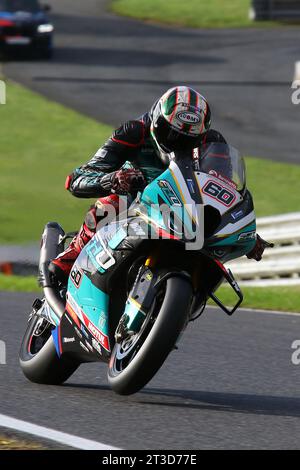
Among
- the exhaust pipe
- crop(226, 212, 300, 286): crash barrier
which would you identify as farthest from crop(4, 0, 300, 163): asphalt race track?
the exhaust pipe

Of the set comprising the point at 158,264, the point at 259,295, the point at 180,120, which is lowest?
the point at 259,295

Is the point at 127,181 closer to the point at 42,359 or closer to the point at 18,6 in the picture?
the point at 42,359

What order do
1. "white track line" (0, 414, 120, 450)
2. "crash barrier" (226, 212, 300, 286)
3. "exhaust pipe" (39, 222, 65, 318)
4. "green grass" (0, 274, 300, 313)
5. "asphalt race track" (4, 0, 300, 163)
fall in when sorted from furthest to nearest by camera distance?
"asphalt race track" (4, 0, 300, 163) < "crash barrier" (226, 212, 300, 286) < "green grass" (0, 274, 300, 313) < "exhaust pipe" (39, 222, 65, 318) < "white track line" (0, 414, 120, 450)

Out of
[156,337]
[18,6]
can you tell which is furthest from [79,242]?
[18,6]

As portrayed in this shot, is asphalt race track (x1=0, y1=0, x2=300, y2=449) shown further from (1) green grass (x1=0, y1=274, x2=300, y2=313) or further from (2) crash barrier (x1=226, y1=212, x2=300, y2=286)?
(2) crash barrier (x1=226, y1=212, x2=300, y2=286)

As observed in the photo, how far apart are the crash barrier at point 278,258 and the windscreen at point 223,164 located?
744 cm

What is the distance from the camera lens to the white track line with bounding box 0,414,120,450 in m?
4.94

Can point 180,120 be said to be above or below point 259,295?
above

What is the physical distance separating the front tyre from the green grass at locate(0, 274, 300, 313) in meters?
4.68

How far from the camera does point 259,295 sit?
1216 cm

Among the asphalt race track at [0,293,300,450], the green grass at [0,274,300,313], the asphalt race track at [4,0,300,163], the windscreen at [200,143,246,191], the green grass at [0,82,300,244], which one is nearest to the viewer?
the asphalt race track at [0,293,300,450]

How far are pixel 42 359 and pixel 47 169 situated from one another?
53.4 ft

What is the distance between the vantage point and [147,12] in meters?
41.4
